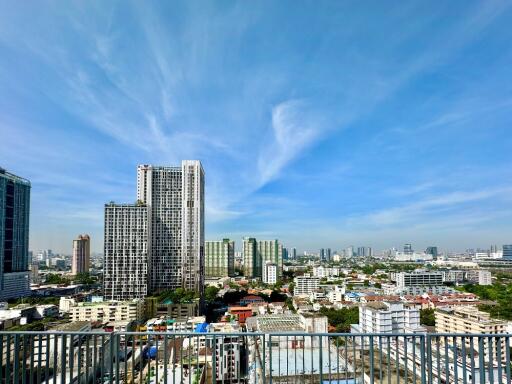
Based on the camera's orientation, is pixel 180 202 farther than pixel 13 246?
No

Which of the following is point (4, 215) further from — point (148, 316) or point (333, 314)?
point (333, 314)

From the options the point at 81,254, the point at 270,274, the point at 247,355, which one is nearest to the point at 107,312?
the point at 247,355

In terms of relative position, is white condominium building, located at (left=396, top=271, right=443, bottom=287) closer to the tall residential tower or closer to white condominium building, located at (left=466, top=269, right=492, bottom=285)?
white condominium building, located at (left=466, top=269, right=492, bottom=285)

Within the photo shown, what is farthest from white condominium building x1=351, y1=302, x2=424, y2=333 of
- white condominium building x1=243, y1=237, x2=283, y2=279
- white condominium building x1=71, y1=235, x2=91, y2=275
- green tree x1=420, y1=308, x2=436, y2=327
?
white condominium building x1=71, y1=235, x2=91, y2=275

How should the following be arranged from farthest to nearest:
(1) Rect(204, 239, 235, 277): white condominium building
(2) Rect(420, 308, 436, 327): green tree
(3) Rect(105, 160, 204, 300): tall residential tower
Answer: (1) Rect(204, 239, 235, 277): white condominium building
(3) Rect(105, 160, 204, 300): tall residential tower
(2) Rect(420, 308, 436, 327): green tree

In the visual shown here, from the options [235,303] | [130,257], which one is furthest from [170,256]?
[235,303]
